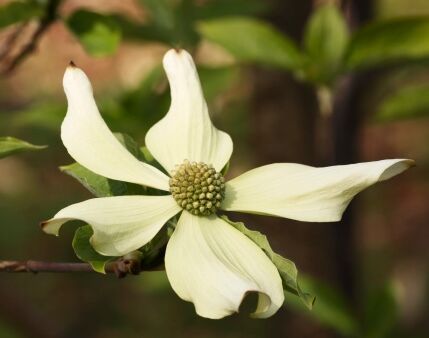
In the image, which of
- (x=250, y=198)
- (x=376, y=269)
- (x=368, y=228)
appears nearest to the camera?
(x=250, y=198)

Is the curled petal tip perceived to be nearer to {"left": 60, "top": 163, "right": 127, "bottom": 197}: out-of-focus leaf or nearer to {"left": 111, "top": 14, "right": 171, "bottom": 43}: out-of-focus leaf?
{"left": 60, "top": 163, "right": 127, "bottom": 197}: out-of-focus leaf

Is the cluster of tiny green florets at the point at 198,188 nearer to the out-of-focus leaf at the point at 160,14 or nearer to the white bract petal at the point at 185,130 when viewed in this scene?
the white bract petal at the point at 185,130

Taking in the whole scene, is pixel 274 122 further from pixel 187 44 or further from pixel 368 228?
pixel 368 228

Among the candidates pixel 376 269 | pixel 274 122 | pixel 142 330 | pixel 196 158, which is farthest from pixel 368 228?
pixel 196 158

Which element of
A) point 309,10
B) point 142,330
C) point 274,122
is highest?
point 309,10

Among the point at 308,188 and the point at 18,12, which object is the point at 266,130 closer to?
the point at 18,12

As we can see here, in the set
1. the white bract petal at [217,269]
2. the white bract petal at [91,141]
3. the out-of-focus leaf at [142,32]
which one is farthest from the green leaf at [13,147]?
the out-of-focus leaf at [142,32]

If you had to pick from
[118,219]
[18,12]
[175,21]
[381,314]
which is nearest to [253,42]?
[175,21]
